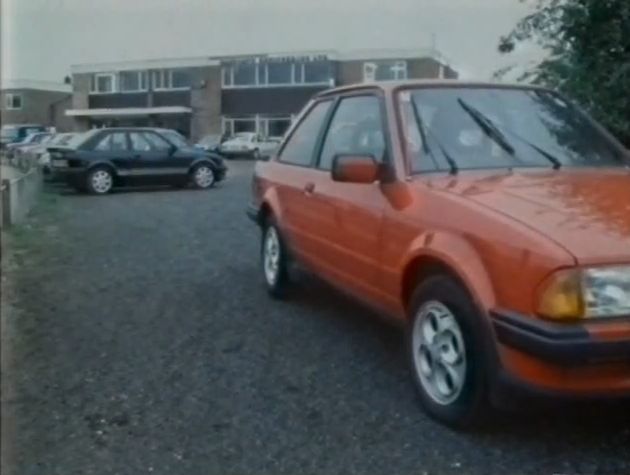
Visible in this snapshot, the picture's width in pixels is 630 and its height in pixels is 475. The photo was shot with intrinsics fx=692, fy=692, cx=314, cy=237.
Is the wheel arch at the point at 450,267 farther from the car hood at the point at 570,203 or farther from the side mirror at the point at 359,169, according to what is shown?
the side mirror at the point at 359,169

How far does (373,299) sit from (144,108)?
11.7 metres

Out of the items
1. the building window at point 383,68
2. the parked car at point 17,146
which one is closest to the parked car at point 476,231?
the parked car at point 17,146

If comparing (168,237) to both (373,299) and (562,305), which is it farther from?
(562,305)

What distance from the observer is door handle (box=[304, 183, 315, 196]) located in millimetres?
4420

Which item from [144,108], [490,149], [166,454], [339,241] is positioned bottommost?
[166,454]

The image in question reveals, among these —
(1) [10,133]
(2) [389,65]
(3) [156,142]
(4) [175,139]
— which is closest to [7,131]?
(1) [10,133]

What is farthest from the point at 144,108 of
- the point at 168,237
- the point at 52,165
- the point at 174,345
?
the point at 174,345

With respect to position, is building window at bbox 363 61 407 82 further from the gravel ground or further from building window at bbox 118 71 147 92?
the gravel ground

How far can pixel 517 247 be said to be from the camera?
2.59 metres

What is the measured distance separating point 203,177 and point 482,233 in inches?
542

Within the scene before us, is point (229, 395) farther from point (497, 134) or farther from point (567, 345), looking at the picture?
point (497, 134)

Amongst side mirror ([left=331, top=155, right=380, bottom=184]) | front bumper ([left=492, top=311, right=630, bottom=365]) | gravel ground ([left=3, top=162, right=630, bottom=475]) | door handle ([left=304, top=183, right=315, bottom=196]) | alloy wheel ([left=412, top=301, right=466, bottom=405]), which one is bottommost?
gravel ground ([left=3, top=162, right=630, bottom=475])

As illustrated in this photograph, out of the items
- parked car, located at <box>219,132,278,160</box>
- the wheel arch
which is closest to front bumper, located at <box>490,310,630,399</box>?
the wheel arch

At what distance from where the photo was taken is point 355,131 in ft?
13.8
